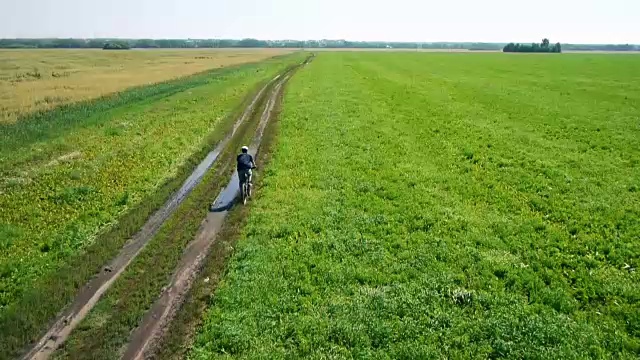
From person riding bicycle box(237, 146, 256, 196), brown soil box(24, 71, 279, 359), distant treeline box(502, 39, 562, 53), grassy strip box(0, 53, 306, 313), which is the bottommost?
brown soil box(24, 71, 279, 359)

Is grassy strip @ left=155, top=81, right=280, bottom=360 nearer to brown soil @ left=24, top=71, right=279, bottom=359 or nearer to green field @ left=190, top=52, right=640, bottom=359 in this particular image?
green field @ left=190, top=52, right=640, bottom=359

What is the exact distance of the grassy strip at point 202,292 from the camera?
30.2 feet

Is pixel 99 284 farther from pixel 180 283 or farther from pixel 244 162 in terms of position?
pixel 244 162

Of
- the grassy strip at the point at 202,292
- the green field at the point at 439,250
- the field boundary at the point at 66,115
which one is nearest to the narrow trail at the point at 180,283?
the grassy strip at the point at 202,292

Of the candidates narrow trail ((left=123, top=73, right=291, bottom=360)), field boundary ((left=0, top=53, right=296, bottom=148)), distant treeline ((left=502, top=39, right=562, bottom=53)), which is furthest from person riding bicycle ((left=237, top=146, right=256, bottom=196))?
→ distant treeline ((left=502, top=39, right=562, bottom=53))

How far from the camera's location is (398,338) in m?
9.09

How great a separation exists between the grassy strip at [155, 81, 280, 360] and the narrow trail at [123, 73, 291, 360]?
161mm

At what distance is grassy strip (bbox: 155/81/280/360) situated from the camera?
921 centimetres

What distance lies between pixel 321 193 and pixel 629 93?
38863 mm

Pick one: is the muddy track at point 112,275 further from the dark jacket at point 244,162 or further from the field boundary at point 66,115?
the field boundary at point 66,115

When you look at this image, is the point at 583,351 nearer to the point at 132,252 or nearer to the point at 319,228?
the point at 319,228

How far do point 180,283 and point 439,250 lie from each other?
6968 mm

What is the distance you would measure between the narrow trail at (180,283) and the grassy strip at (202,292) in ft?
0.53

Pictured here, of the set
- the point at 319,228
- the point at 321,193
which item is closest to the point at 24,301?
the point at 319,228
